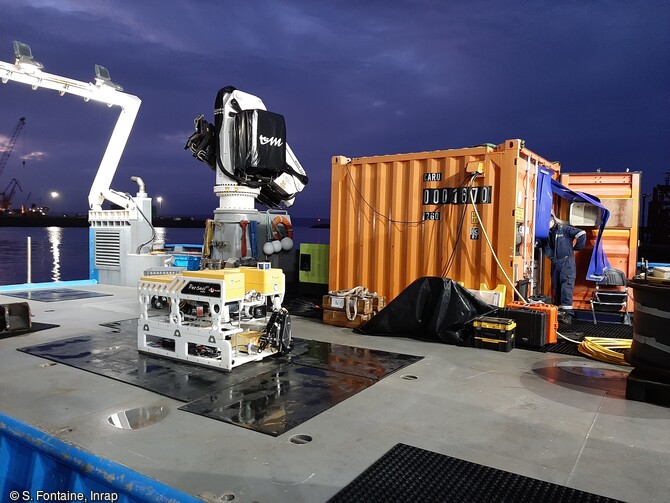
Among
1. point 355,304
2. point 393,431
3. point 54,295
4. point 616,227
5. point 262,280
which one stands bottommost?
point 393,431

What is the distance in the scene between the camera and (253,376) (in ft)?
16.2

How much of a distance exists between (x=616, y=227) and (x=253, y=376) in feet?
22.8

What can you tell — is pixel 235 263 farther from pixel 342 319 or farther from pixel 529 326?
pixel 529 326

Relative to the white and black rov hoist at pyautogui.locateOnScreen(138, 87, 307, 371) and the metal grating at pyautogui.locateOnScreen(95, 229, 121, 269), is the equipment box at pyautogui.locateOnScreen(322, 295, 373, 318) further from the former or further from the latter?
the metal grating at pyautogui.locateOnScreen(95, 229, 121, 269)

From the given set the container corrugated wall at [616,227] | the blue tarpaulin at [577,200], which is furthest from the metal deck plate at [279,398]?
the container corrugated wall at [616,227]

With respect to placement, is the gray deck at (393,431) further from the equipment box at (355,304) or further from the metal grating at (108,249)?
the metal grating at (108,249)

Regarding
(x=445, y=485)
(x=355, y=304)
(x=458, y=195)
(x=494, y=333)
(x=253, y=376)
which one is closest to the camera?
(x=445, y=485)

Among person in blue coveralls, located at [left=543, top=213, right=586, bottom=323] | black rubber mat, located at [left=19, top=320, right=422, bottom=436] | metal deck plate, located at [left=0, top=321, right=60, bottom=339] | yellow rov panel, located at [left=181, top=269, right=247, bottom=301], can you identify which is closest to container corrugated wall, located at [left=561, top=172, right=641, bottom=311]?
person in blue coveralls, located at [left=543, top=213, right=586, bottom=323]

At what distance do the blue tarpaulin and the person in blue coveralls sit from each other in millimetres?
258

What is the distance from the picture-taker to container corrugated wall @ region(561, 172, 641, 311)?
328 inches

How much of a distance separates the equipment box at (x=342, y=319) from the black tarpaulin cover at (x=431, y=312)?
0.20m

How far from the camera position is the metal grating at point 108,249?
40.2ft

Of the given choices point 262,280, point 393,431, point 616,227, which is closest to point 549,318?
point 616,227

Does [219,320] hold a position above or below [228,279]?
below
